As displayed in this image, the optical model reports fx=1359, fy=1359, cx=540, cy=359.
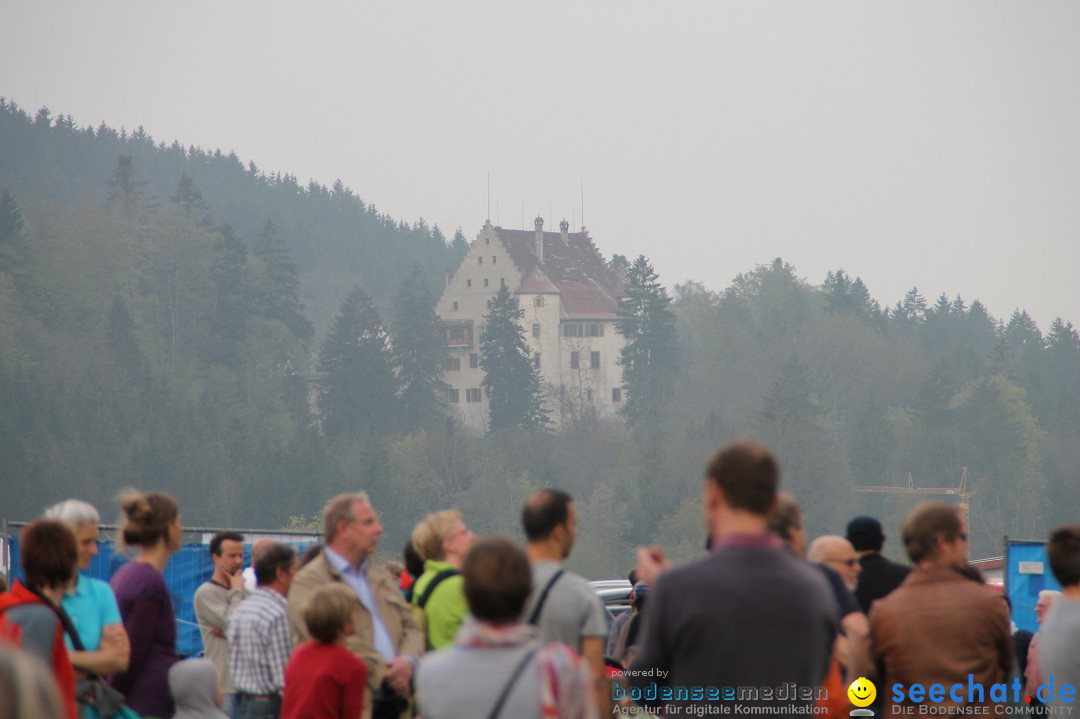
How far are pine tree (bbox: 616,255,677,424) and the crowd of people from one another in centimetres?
9821

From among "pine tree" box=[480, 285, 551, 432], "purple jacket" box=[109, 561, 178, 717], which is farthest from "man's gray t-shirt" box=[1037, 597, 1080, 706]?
"pine tree" box=[480, 285, 551, 432]

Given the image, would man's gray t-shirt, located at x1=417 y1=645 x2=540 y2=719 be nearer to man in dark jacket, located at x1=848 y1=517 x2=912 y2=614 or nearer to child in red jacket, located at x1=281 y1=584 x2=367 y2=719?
child in red jacket, located at x1=281 y1=584 x2=367 y2=719

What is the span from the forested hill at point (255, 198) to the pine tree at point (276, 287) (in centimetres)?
1886

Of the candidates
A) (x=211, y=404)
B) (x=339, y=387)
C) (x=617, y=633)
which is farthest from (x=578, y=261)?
(x=617, y=633)

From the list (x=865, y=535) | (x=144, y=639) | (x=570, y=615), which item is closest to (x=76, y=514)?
(x=144, y=639)

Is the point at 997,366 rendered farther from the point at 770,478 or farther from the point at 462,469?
the point at 770,478

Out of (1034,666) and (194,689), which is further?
(1034,666)

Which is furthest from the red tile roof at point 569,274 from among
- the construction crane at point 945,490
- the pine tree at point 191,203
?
the construction crane at point 945,490

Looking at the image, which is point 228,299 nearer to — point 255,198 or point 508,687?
point 255,198

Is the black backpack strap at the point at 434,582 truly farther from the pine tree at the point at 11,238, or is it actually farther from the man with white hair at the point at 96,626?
the pine tree at the point at 11,238

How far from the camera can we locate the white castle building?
10800cm

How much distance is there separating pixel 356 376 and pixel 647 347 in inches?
899

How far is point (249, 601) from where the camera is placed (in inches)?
263

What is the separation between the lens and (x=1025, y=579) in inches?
392
